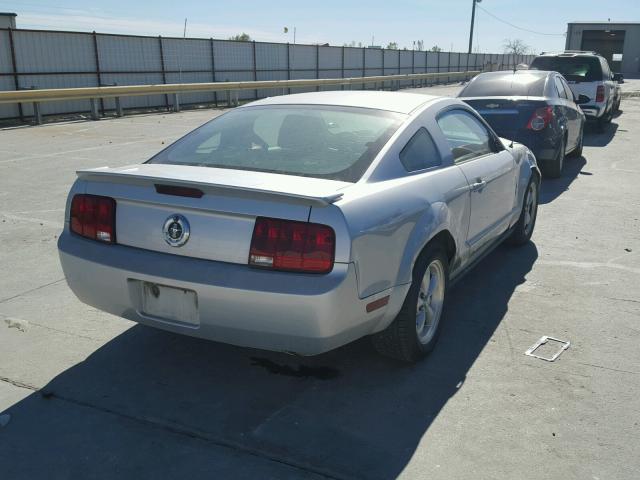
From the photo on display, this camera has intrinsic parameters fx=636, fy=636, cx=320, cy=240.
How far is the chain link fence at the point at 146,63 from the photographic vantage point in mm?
19031

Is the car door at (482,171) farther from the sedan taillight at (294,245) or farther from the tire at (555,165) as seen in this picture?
the tire at (555,165)

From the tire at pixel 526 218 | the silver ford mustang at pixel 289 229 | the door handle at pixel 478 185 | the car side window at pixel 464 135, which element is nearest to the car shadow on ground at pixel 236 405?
the silver ford mustang at pixel 289 229

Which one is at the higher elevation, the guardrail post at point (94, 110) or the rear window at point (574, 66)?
the rear window at point (574, 66)

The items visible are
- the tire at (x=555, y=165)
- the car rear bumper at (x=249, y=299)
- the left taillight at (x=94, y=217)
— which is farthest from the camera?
the tire at (x=555, y=165)

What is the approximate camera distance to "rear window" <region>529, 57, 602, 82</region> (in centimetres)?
1477

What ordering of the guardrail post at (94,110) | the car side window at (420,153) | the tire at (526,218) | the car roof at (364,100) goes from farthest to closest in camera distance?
the guardrail post at (94,110)
the tire at (526,218)
the car roof at (364,100)
the car side window at (420,153)

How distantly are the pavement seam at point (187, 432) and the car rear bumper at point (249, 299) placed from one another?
46 cm

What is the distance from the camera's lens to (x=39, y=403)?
3309mm

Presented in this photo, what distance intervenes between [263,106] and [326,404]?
2.15m

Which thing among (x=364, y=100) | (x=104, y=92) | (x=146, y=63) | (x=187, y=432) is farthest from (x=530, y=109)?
(x=146, y=63)

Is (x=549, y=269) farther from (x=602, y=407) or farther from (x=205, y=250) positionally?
(x=205, y=250)

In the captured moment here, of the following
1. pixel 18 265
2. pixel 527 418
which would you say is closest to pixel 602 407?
pixel 527 418

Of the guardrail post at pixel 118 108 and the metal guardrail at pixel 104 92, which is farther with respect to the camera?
the guardrail post at pixel 118 108

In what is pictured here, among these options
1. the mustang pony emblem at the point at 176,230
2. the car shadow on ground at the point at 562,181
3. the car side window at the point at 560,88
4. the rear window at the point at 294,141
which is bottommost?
the car shadow on ground at the point at 562,181
